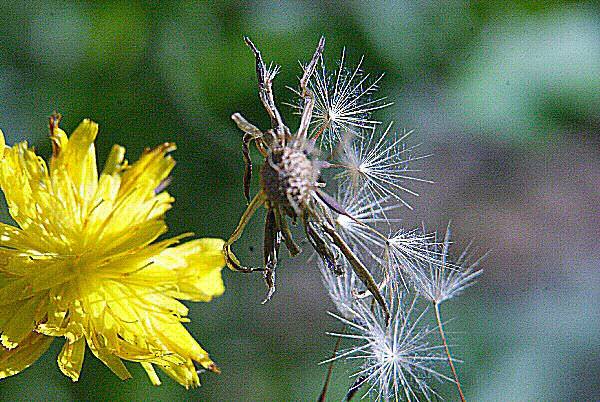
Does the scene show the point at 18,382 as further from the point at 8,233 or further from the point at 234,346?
the point at 8,233

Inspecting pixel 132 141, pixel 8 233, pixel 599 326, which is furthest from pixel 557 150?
pixel 8 233

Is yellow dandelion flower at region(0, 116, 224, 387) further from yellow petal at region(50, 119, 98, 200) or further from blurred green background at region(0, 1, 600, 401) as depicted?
blurred green background at region(0, 1, 600, 401)

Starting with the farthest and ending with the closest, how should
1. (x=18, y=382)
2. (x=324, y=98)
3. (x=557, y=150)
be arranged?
(x=557, y=150)
(x=18, y=382)
(x=324, y=98)

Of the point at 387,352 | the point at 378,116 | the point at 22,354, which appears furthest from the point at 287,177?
the point at 378,116

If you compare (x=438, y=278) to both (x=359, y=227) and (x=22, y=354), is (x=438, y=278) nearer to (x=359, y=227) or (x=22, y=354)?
(x=359, y=227)

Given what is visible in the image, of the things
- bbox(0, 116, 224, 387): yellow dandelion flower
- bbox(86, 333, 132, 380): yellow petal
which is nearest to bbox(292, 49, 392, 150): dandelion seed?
bbox(0, 116, 224, 387): yellow dandelion flower

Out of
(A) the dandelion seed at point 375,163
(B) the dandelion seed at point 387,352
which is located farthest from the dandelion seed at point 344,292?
(A) the dandelion seed at point 375,163

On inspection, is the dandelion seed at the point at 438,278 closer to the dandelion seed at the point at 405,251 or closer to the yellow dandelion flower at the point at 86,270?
the dandelion seed at the point at 405,251
